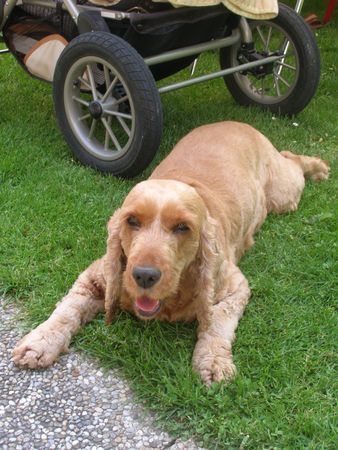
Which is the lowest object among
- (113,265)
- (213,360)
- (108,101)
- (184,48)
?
(213,360)

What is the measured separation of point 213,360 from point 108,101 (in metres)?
2.36

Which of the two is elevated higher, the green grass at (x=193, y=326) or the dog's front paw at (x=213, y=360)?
the dog's front paw at (x=213, y=360)

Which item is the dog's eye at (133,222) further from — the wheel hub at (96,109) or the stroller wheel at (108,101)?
the wheel hub at (96,109)

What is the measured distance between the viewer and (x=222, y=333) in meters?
2.88

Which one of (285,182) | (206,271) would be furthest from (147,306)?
(285,182)

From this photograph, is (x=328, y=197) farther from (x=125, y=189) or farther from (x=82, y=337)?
(x=82, y=337)

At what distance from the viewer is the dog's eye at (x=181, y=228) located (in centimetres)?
266

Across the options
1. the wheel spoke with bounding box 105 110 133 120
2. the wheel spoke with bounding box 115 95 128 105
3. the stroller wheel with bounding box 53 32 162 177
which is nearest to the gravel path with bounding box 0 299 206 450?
the stroller wheel with bounding box 53 32 162 177

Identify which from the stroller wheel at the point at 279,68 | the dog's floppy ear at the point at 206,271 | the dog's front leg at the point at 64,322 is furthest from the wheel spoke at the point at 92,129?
the dog's floppy ear at the point at 206,271

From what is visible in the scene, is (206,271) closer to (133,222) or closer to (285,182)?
(133,222)

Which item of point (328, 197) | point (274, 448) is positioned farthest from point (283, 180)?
point (274, 448)

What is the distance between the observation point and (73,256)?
11.7ft

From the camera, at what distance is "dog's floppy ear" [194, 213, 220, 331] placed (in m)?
2.79

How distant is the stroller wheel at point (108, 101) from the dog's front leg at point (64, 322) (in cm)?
124
